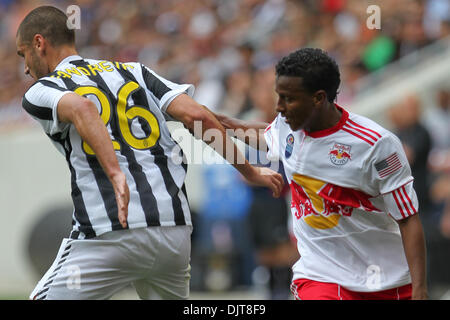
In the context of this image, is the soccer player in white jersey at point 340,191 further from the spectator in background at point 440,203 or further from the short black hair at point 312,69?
the spectator in background at point 440,203

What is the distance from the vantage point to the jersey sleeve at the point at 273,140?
16.8ft

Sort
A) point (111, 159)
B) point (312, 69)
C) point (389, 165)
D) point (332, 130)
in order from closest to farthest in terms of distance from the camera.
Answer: point (111, 159)
point (389, 165)
point (312, 69)
point (332, 130)

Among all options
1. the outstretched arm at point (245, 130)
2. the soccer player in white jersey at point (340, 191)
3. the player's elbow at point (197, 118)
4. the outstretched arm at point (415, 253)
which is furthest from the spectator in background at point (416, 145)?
the player's elbow at point (197, 118)

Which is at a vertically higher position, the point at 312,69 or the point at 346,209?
the point at 312,69

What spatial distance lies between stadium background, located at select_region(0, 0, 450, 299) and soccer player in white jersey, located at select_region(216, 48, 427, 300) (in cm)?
373

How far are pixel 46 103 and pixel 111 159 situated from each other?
532 millimetres

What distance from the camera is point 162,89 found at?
491cm

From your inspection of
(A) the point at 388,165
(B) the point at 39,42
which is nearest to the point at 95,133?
(B) the point at 39,42

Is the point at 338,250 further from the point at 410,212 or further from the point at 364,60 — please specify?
the point at 364,60

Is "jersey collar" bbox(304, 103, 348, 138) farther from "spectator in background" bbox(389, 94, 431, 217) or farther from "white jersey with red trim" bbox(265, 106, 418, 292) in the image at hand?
"spectator in background" bbox(389, 94, 431, 217)

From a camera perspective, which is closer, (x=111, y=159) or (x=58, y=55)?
(x=111, y=159)

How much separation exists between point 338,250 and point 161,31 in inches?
440

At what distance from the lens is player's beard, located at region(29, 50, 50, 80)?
16.3 ft

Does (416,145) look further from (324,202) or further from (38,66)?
(38,66)
